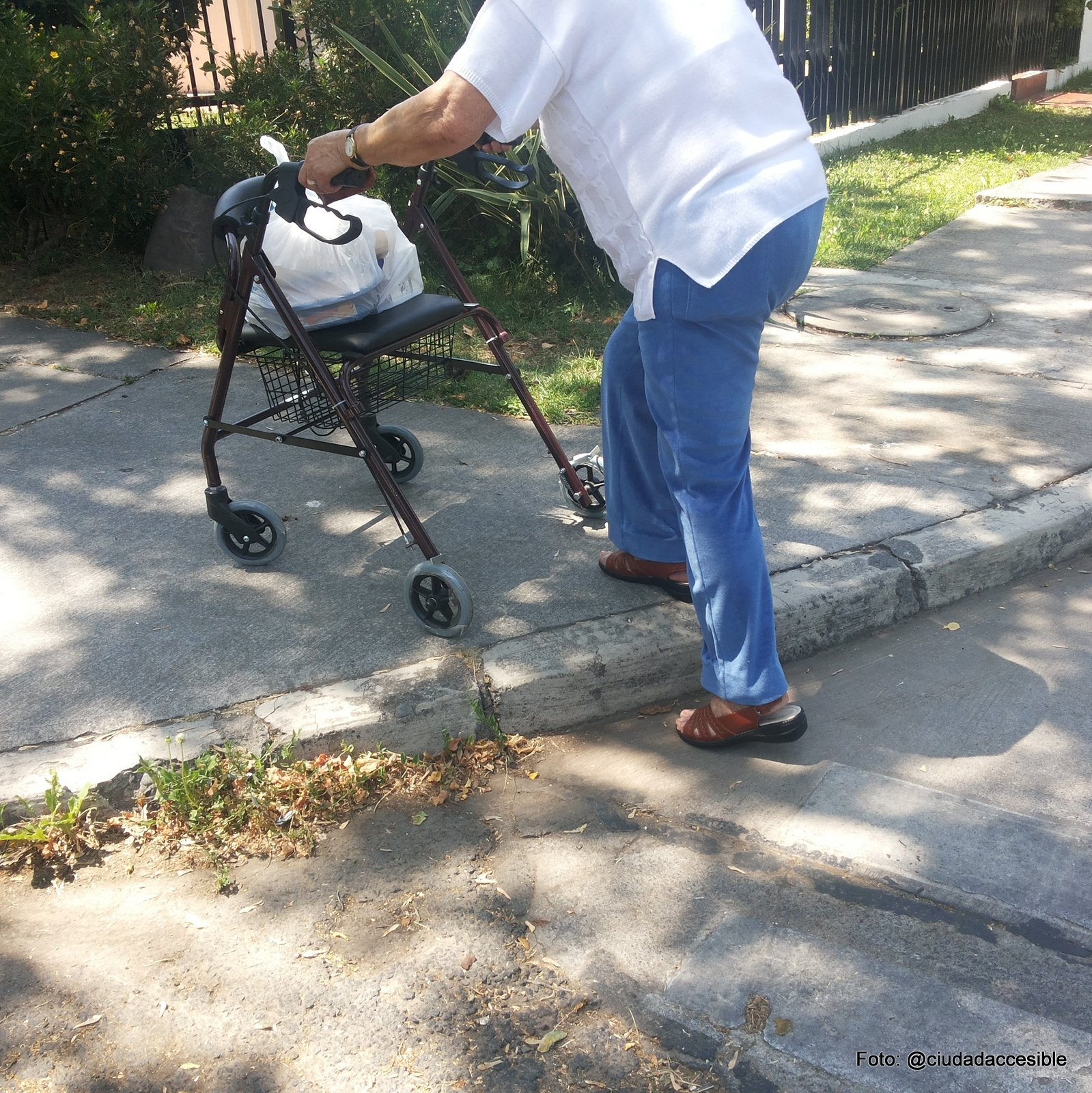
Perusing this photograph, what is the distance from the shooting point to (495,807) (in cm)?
281

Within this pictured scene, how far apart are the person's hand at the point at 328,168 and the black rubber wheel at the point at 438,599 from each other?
101 centimetres

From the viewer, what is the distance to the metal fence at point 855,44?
25.2 ft

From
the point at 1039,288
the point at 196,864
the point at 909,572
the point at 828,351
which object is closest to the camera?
the point at 196,864

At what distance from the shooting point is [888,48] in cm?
1210

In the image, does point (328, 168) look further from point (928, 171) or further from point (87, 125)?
point (928, 171)

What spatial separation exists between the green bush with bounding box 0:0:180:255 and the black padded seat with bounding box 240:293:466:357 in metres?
3.56

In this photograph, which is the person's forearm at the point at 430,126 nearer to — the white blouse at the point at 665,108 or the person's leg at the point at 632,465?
the white blouse at the point at 665,108

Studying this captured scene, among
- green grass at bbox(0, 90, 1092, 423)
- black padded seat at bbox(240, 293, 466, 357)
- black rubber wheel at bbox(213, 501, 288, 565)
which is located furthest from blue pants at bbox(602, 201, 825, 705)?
green grass at bbox(0, 90, 1092, 423)

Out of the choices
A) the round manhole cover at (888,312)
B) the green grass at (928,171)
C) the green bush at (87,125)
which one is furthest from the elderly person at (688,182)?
the green grass at (928,171)

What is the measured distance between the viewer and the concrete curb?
2.84m

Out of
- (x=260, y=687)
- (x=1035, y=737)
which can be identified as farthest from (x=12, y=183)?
(x=1035, y=737)

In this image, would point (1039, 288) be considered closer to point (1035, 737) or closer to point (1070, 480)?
point (1070, 480)

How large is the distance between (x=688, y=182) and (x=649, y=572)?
4.35ft

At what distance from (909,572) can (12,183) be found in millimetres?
5702
